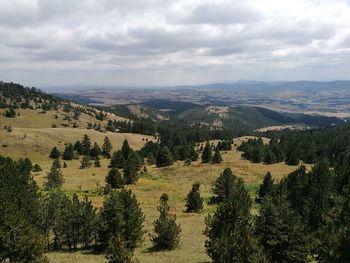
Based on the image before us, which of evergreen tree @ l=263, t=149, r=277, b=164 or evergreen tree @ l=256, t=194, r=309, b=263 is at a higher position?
evergreen tree @ l=256, t=194, r=309, b=263

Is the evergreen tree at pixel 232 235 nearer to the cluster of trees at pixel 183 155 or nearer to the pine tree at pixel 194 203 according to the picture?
the pine tree at pixel 194 203

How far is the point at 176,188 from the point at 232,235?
6076 cm

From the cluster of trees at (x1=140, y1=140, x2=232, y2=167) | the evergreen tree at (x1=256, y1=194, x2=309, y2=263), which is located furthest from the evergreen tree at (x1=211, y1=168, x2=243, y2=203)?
the cluster of trees at (x1=140, y1=140, x2=232, y2=167)

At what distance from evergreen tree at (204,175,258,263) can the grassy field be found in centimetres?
533

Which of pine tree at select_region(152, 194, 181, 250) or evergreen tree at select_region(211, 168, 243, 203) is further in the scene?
evergreen tree at select_region(211, 168, 243, 203)

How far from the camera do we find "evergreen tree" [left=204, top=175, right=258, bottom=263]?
106 ft

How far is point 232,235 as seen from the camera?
35.1 m

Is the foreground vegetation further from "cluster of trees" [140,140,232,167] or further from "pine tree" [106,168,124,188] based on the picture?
→ "cluster of trees" [140,140,232,167]

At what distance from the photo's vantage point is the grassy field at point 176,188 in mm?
43469

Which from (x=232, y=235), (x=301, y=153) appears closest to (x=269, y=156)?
(x=301, y=153)

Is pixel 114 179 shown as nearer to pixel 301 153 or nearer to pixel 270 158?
pixel 270 158

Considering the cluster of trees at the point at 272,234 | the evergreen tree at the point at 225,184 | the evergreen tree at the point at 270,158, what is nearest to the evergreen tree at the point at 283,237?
the cluster of trees at the point at 272,234

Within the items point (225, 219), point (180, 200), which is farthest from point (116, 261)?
point (180, 200)

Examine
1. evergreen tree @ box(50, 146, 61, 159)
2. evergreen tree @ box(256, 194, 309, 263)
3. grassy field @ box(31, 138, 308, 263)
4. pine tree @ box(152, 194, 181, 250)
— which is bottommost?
evergreen tree @ box(50, 146, 61, 159)
